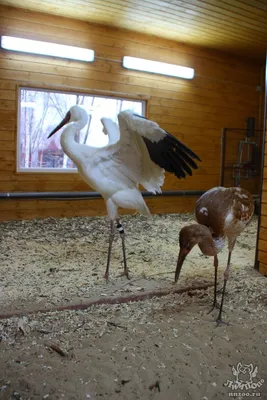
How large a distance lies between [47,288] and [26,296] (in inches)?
8.9

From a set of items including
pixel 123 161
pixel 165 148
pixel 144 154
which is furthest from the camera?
pixel 123 161

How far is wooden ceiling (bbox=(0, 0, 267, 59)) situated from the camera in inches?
188

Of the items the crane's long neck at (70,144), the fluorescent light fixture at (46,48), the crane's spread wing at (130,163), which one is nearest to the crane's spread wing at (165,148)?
the crane's spread wing at (130,163)

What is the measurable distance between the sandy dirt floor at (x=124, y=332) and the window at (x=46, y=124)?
76.7 inches

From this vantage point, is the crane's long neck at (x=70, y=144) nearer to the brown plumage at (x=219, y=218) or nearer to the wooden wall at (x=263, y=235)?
the brown plumage at (x=219, y=218)

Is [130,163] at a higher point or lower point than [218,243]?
higher

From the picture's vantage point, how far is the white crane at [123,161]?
2744 mm

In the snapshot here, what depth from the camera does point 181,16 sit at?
5188 millimetres

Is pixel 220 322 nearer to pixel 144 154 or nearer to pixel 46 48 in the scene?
pixel 144 154

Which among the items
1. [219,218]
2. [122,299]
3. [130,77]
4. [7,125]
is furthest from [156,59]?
[122,299]

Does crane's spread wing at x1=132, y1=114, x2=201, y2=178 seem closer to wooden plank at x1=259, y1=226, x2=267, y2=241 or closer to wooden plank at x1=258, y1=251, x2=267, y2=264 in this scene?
wooden plank at x1=259, y1=226, x2=267, y2=241

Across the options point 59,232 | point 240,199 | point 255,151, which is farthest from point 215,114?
point 240,199

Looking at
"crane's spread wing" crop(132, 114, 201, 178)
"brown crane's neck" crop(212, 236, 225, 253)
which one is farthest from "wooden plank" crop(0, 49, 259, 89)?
"brown crane's neck" crop(212, 236, 225, 253)

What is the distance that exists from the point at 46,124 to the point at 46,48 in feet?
3.50
